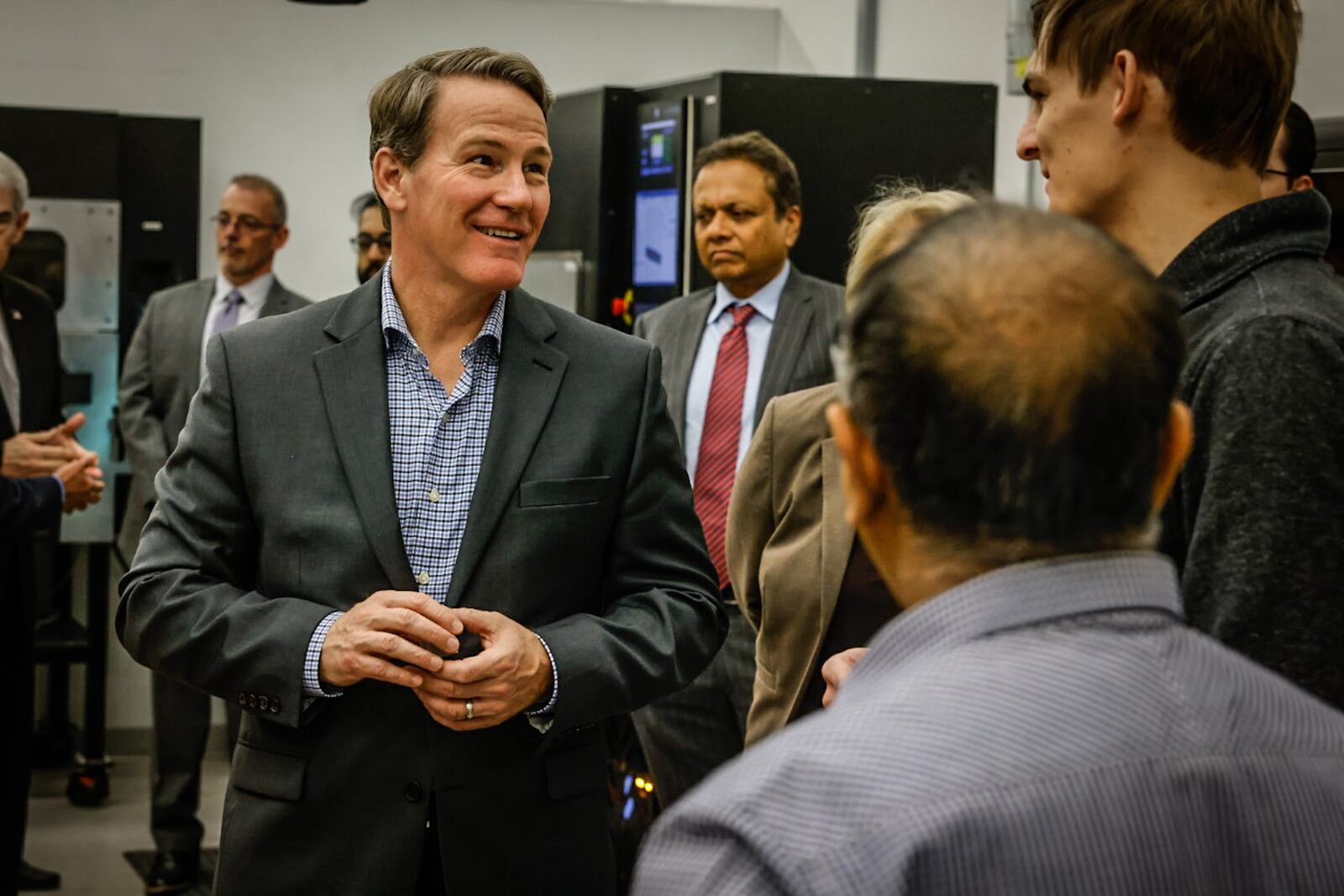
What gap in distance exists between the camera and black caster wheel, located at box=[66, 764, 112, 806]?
5.82 m

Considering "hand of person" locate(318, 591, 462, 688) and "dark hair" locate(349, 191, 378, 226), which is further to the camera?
"dark hair" locate(349, 191, 378, 226)

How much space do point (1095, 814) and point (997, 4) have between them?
539cm

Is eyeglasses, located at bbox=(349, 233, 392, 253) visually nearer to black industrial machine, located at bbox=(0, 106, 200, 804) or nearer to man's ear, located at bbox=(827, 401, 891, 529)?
black industrial machine, located at bbox=(0, 106, 200, 804)

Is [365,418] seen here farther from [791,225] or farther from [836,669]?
[791,225]

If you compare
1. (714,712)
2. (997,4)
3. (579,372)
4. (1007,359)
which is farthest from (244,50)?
(1007,359)

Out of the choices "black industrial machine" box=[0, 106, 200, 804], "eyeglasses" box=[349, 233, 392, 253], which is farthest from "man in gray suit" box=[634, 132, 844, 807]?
"black industrial machine" box=[0, 106, 200, 804]

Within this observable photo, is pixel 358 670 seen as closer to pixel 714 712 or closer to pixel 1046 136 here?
pixel 1046 136

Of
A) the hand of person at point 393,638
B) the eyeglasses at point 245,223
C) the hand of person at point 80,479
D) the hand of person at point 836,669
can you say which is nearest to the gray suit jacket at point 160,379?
the eyeglasses at point 245,223

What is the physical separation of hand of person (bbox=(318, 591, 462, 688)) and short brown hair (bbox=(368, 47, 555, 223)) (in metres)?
0.58

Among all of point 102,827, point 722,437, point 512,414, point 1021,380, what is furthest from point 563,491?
point 102,827

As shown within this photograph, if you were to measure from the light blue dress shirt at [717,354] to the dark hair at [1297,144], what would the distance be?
4.88 feet

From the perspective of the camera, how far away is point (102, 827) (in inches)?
218

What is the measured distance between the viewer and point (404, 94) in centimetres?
205

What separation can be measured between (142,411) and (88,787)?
156 cm
